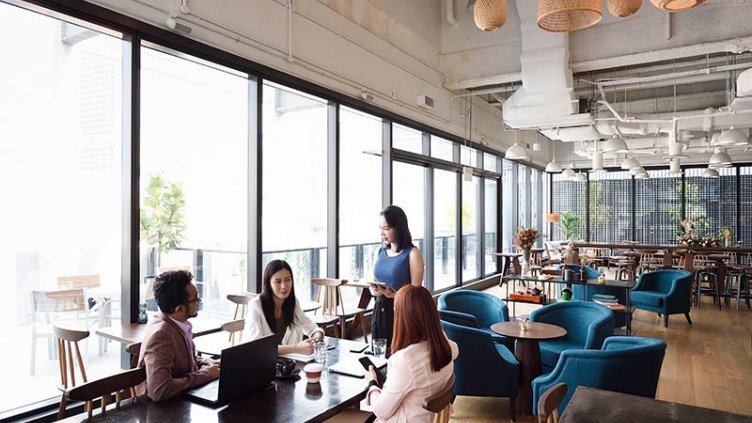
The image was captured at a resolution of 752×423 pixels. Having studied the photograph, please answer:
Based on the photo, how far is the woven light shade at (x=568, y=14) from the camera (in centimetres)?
244

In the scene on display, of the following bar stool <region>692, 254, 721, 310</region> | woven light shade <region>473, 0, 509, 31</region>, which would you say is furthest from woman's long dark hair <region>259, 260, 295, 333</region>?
bar stool <region>692, 254, 721, 310</region>

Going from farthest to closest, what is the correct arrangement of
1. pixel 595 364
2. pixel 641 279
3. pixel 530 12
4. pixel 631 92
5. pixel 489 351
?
pixel 631 92
pixel 641 279
pixel 530 12
pixel 489 351
pixel 595 364

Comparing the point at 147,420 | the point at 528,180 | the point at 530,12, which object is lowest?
the point at 147,420

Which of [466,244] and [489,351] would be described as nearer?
[489,351]

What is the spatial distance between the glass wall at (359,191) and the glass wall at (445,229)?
1.70m

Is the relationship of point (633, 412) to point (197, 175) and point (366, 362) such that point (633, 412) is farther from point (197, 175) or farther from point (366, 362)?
point (197, 175)

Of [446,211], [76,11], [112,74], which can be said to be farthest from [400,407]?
[446,211]

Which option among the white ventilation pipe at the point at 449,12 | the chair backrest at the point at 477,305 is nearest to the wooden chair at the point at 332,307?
the chair backrest at the point at 477,305

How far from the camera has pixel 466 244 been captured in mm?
9836

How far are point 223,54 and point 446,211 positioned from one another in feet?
18.4

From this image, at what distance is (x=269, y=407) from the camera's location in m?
1.93

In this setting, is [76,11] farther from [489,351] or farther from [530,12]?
[530,12]

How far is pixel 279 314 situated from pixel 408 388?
112cm

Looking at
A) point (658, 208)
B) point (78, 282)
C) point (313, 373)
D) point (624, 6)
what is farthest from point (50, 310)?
point (658, 208)
